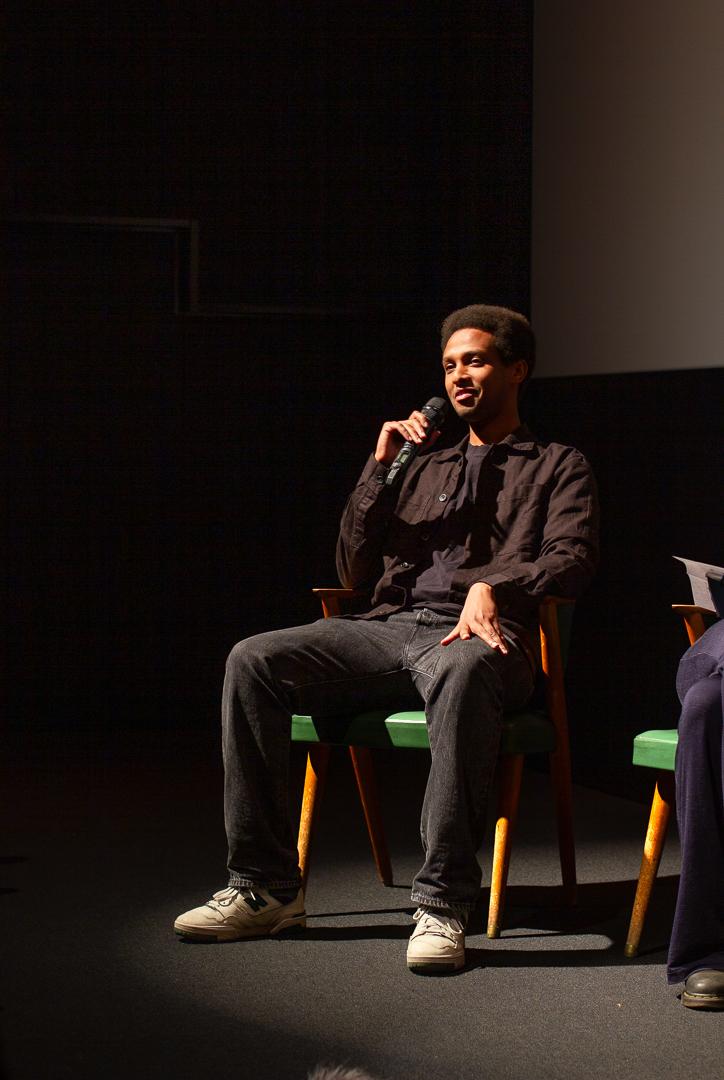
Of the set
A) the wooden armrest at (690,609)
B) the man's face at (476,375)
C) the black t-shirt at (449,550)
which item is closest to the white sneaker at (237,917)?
the black t-shirt at (449,550)

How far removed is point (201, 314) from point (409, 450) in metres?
2.47

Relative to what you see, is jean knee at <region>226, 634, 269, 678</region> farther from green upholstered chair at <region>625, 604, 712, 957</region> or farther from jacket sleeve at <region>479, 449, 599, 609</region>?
green upholstered chair at <region>625, 604, 712, 957</region>

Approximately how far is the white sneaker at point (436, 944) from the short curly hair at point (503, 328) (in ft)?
4.10

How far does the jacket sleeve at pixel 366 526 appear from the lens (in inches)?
117

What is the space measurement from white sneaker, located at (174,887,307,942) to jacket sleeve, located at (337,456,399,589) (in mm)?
781

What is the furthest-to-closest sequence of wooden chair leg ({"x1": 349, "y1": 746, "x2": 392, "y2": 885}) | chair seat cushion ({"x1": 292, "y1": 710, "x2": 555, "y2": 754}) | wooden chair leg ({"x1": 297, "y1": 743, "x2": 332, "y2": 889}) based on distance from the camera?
wooden chair leg ({"x1": 349, "y1": 746, "x2": 392, "y2": 885}) → wooden chair leg ({"x1": 297, "y1": 743, "x2": 332, "y2": 889}) → chair seat cushion ({"x1": 292, "y1": 710, "x2": 555, "y2": 754})

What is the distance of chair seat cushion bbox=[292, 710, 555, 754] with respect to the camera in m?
2.60

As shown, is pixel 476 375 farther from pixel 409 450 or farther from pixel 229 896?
pixel 229 896

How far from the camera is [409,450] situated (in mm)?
2867

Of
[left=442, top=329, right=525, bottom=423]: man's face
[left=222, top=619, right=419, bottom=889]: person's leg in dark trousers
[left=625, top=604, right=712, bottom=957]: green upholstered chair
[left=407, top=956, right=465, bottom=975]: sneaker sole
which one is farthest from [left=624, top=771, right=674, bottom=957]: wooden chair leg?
[left=442, top=329, right=525, bottom=423]: man's face

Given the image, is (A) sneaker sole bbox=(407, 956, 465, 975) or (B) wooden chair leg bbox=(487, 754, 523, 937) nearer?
(A) sneaker sole bbox=(407, 956, 465, 975)

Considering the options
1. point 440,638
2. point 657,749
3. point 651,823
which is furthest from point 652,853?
point 440,638

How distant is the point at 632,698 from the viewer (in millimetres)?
3979

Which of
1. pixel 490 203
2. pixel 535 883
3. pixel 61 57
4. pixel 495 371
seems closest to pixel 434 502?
pixel 495 371
